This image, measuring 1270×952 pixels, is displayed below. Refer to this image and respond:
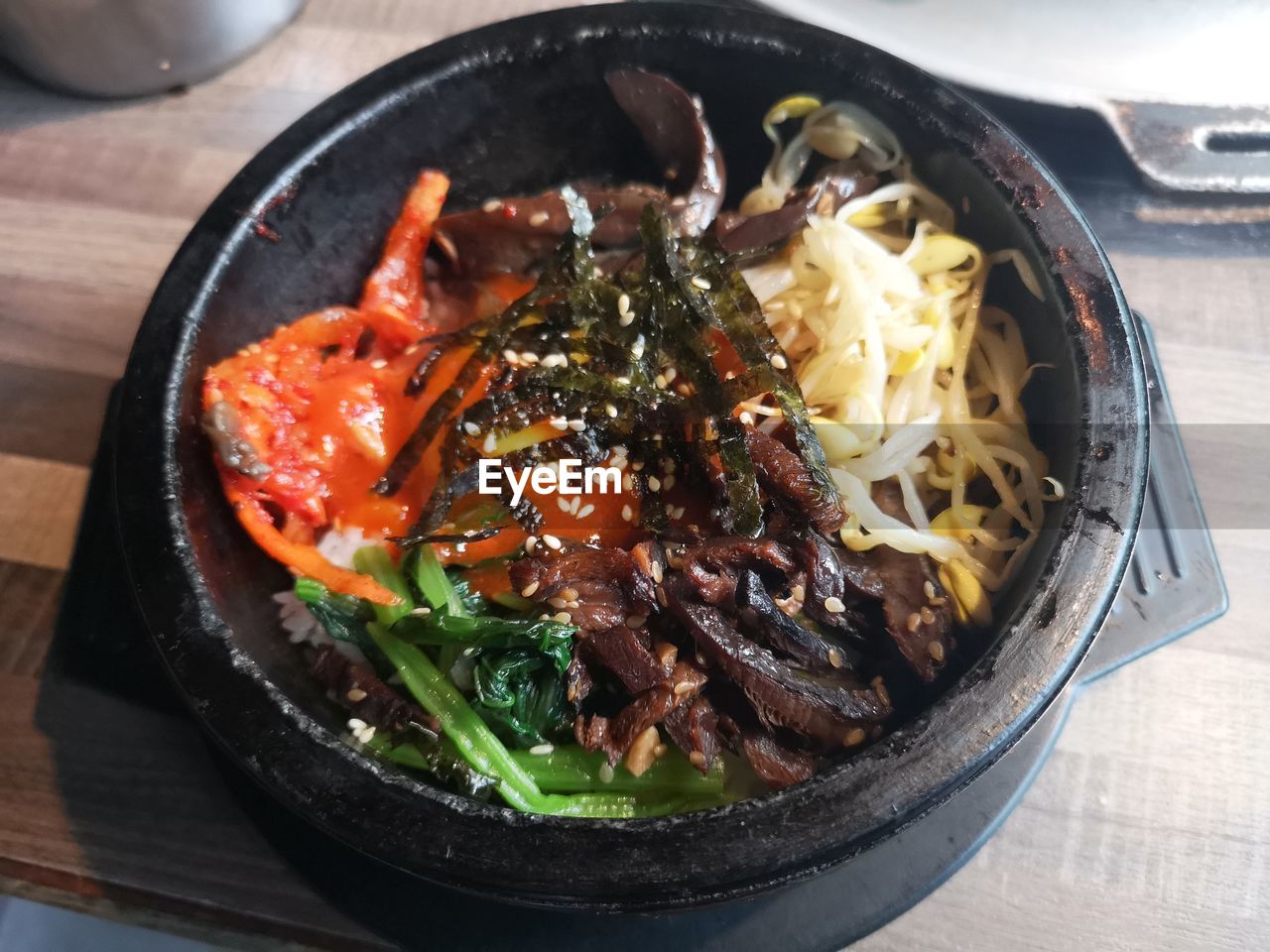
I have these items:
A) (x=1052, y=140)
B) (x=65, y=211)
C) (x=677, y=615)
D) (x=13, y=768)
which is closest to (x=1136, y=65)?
(x=1052, y=140)

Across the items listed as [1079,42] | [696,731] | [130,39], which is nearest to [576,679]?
[696,731]

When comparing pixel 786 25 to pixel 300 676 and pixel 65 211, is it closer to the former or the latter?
pixel 300 676

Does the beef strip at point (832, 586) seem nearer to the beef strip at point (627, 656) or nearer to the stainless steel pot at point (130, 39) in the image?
the beef strip at point (627, 656)

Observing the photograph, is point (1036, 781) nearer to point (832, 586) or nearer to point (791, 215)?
point (832, 586)

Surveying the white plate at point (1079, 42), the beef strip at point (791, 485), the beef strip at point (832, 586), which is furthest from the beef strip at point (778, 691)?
the white plate at point (1079, 42)

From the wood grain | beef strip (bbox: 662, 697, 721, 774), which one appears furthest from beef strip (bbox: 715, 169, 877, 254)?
the wood grain
